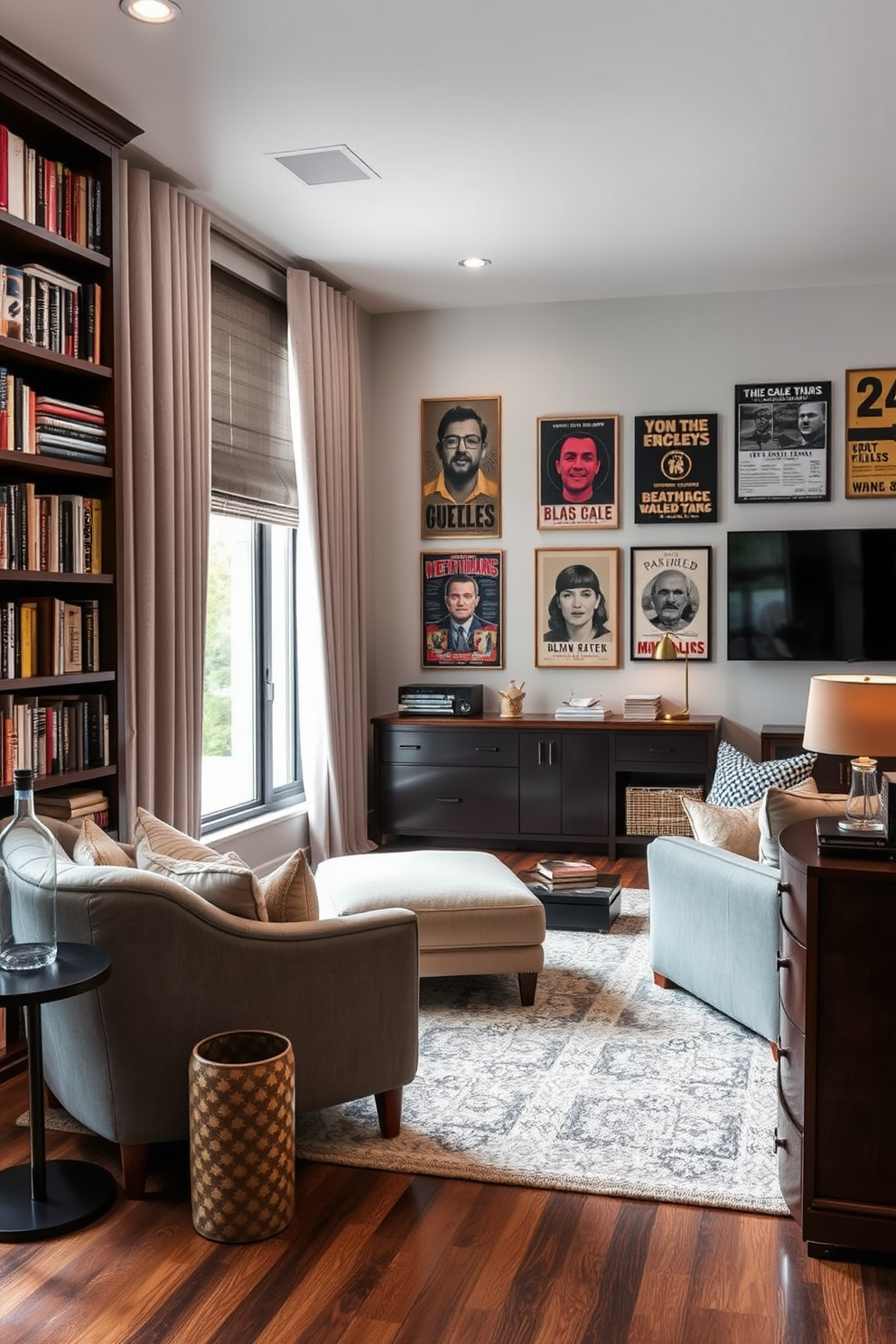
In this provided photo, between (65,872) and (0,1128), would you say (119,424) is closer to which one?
(65,872)

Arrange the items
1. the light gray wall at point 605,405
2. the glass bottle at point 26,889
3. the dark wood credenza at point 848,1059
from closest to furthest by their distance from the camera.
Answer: the dark wood credenza at point 848,1059 → the glass bottle at point 26,889 → the light gray wall at point 605,405

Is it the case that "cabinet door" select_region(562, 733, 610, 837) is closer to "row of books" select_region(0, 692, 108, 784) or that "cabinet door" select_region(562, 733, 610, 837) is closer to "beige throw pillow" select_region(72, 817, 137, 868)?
"row of books" select_region(0, 692, 108, 784)

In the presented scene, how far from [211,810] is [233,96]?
2863 millimetres

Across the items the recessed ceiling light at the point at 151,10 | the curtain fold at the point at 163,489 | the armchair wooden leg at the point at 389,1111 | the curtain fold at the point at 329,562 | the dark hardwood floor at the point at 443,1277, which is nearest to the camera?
the dark hardwood floor at the point at 443,1277

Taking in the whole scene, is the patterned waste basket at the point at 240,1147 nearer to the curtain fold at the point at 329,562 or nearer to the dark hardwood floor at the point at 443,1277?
the dark hardwood floor at the point at 443,1277

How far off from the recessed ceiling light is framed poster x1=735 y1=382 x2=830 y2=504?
370cm

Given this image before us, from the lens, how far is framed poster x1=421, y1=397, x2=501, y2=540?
6.48 metres

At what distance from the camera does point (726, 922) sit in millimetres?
3465

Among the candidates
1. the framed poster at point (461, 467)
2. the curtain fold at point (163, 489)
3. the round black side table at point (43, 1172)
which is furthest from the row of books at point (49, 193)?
the framed poster at point (461, 467)

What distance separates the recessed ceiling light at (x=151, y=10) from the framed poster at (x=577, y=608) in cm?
365

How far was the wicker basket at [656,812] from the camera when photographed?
5.85m

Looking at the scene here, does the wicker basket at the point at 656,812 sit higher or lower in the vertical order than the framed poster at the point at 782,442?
lower

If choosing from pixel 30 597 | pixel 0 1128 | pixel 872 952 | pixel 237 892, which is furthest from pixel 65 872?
pixel 872 952

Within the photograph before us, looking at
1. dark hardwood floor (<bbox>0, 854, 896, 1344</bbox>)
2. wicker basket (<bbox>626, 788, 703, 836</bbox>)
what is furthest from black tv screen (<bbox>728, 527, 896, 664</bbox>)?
dark hardwood floor (<bbox>0, 854, 896, 1344</bbox>)
